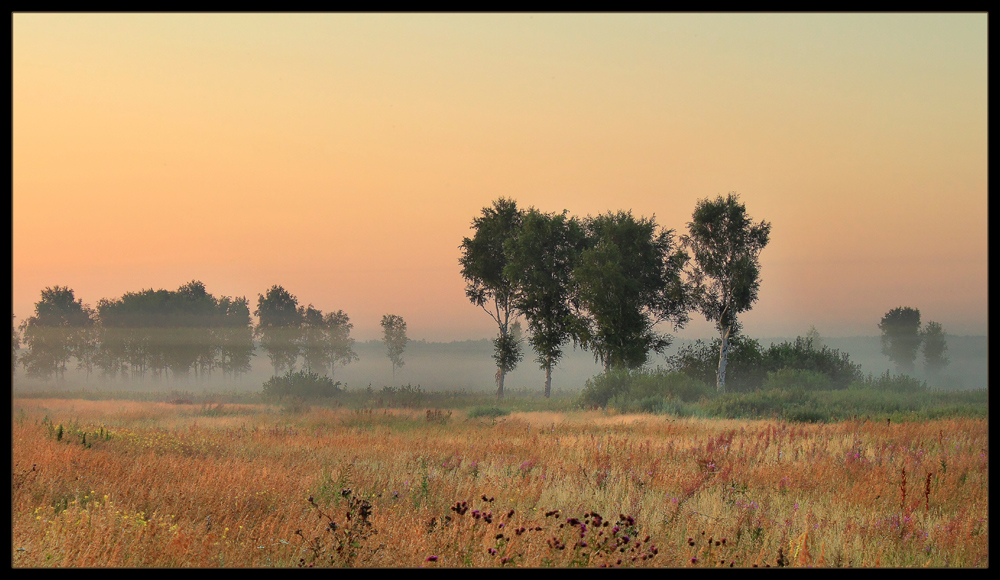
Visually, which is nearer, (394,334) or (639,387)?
(639,387)

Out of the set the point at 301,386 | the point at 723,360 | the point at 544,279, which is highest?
the point at 544,279

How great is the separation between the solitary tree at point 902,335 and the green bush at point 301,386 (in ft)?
293

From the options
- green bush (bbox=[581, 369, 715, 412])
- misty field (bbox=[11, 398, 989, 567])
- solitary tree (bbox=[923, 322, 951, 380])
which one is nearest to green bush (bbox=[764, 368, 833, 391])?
green bush (bbox=[581, 369, 715, 412])

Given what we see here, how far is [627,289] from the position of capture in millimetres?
39875

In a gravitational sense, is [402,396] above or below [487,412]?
below

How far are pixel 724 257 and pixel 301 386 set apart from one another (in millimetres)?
32111

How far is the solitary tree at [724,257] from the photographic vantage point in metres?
36.4

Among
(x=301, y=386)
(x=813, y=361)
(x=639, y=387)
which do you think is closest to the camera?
(x=639, y=387)

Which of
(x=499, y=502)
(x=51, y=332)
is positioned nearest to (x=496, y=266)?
(x=499, y=502)

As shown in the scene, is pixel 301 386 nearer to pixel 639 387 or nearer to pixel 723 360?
pixel 639 387

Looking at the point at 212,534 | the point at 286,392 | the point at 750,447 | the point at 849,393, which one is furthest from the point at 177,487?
the point at 286,392

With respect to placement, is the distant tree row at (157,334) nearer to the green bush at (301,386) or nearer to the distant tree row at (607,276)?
the green bush at (301,386)

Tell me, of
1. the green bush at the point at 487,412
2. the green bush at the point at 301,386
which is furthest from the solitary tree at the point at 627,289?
the green bush at the point at 301,386

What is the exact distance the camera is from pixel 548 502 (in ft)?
28.2
